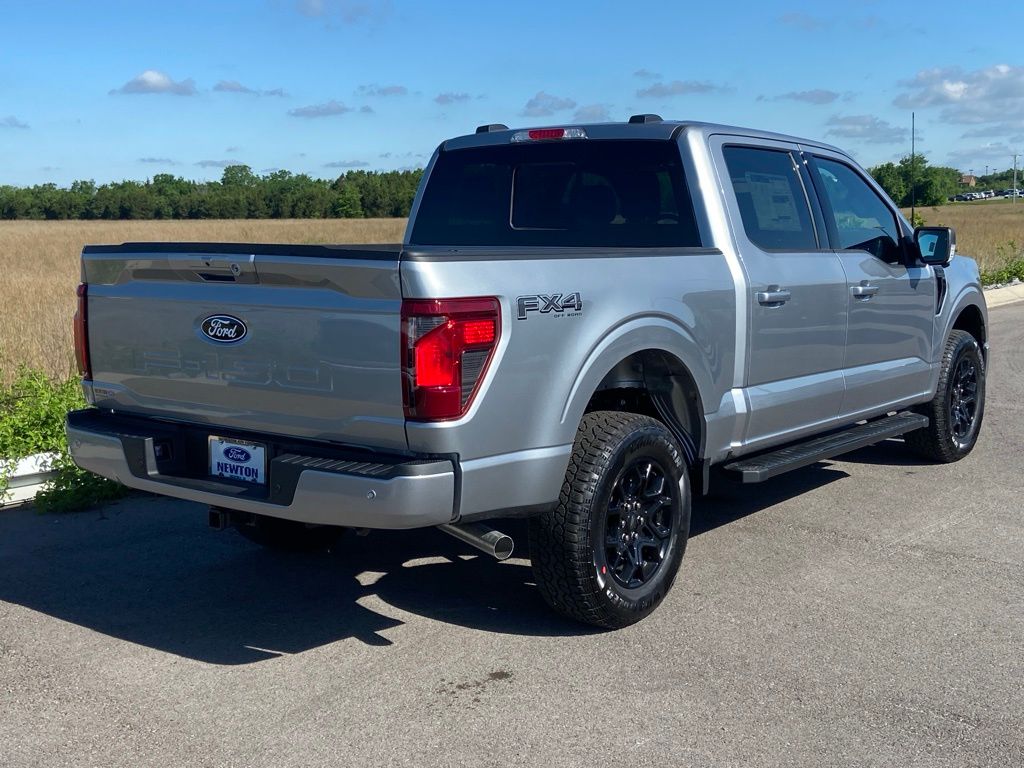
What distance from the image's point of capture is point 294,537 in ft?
18.4

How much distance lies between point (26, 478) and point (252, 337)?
299 cm

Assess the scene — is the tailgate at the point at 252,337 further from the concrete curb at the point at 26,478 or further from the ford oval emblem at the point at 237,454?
the concrete curb at the point at 26,478

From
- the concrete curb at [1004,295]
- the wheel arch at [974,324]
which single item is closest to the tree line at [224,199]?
the concrete curb at [1004,295]

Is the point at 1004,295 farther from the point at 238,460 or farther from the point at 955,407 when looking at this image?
the point at 238,460

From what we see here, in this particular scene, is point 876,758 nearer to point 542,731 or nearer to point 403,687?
point 542,731

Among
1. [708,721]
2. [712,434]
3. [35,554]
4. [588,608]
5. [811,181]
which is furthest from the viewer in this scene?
[811,181]

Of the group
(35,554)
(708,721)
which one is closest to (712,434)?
(708,721)

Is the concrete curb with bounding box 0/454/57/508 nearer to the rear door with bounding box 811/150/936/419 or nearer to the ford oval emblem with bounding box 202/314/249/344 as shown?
the ford oval emblem with bounding box 202/314/249/344

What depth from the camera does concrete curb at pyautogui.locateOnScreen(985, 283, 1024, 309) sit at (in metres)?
18.4

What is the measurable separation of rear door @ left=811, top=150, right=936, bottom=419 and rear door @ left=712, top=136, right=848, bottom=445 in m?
0.16

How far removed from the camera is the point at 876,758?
3.50 metres

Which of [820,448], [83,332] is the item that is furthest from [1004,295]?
[83,332]

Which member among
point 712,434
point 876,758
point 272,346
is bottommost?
point 876,758

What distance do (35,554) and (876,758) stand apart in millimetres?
4058
